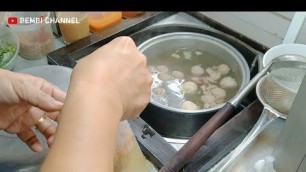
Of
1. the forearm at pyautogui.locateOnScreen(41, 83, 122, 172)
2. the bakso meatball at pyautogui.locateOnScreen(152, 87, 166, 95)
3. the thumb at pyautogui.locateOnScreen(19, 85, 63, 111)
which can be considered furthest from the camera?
the bakso meatball at pyautogui.locateOnScreen(152, 87, 166, 95)

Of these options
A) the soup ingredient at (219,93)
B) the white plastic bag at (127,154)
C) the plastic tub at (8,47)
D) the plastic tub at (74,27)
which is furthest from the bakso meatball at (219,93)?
the plastic tub at (8,47)

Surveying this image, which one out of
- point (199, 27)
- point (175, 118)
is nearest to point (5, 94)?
point (175, 118)

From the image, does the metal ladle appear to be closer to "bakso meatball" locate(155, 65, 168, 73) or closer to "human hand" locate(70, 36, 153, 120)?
"human hand" locate(70, 36, 153, 120)

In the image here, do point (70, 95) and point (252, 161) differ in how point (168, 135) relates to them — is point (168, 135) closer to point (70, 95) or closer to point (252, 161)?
point (252, 161)

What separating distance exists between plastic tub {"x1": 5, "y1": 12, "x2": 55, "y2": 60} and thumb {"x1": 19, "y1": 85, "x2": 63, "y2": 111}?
1.55 feet

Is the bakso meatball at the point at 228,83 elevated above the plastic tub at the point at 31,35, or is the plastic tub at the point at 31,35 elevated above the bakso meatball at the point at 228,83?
the plastic tub at the point at 31,35

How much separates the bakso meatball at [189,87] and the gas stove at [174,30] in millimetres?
149

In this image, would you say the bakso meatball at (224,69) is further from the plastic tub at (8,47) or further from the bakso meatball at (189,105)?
Result: the plastic tub at (8,47)

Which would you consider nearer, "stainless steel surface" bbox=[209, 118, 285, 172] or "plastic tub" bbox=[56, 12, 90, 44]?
"stainless steel surface" bbox=[209, 118, 285, 172]

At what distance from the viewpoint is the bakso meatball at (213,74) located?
1.02 metres

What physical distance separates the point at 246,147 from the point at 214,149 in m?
0.08

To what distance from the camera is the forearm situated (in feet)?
1.29

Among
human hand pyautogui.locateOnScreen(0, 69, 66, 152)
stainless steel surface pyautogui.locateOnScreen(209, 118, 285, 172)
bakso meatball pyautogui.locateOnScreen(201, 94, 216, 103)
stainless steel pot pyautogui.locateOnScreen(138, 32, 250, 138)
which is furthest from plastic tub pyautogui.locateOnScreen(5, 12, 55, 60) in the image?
stainless steel surface pyautogui.locateOnScreen(209, 118, 285, 172)

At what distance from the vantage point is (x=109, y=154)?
1.38 ft
